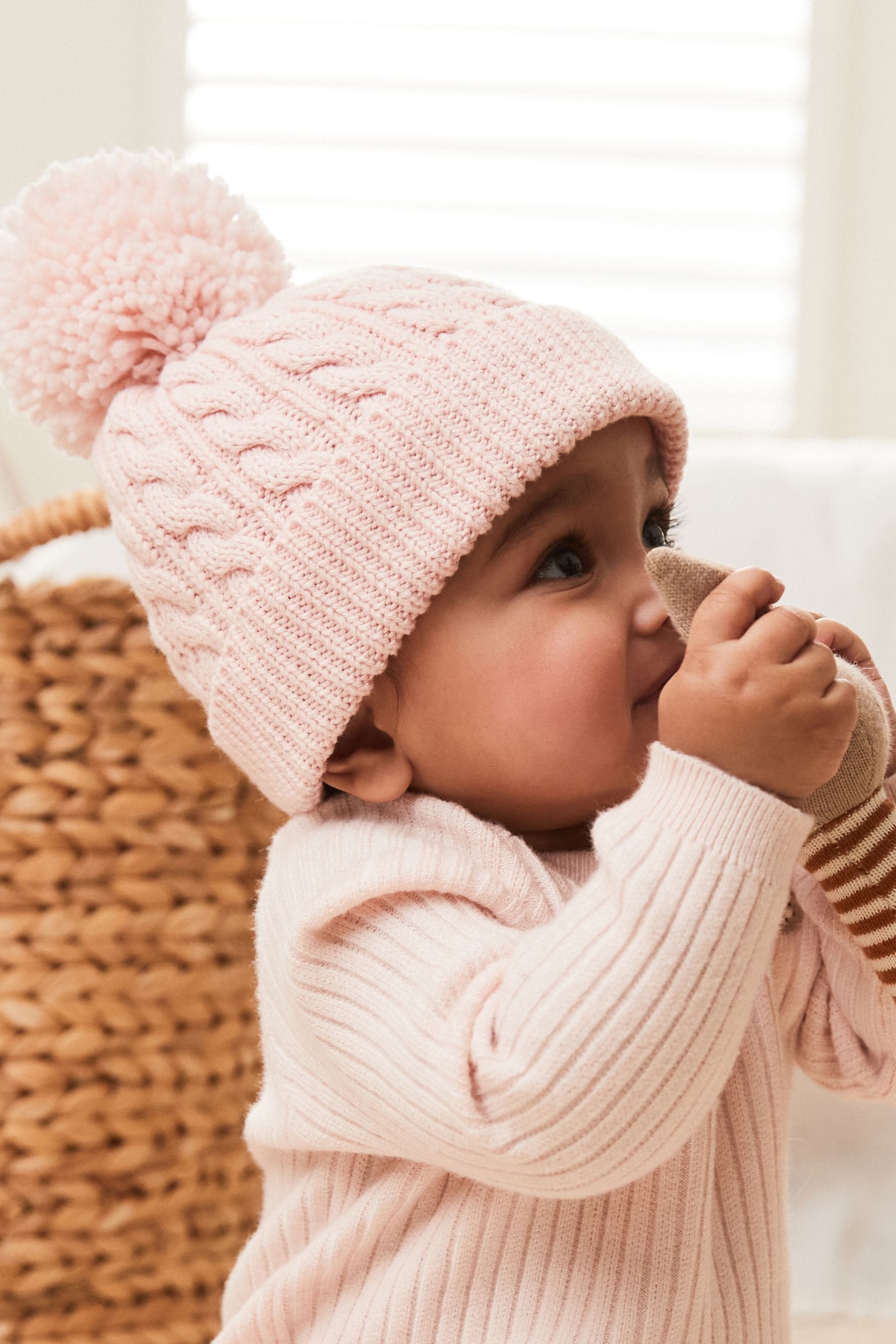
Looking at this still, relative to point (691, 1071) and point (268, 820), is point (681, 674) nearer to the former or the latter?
point (691, 1071)

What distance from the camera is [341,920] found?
2.16ft

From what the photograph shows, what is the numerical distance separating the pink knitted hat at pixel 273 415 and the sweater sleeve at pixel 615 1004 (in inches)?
6.8

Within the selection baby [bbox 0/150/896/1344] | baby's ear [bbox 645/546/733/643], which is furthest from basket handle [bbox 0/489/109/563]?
baby's ear [bbox 645/546/733/643]

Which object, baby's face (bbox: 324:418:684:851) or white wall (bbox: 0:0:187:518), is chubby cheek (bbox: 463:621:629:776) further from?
white wall (bbox: 0:0:187:518)

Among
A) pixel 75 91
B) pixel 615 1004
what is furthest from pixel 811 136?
pixel 615 1004

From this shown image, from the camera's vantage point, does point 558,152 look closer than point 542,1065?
No

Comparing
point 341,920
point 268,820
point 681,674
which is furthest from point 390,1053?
point 268,820

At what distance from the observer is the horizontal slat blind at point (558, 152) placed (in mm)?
1694

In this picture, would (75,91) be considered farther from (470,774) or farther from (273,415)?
(470,774)

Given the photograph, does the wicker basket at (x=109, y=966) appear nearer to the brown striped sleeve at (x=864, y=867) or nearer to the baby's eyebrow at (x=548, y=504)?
the baby's eyebrow at (x=548, y=504)

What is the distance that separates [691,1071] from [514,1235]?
0.61 ft

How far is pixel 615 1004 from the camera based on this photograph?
0.54 meters

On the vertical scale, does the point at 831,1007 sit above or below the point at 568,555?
below

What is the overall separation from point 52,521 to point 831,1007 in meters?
0.61
